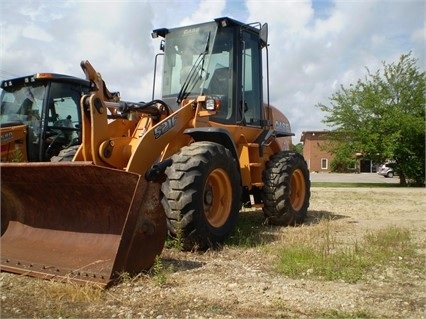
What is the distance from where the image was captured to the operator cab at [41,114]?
8227 millimetres

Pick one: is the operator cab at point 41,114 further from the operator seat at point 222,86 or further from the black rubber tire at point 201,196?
the black rubber tire at point 201,196

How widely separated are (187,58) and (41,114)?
303 cm

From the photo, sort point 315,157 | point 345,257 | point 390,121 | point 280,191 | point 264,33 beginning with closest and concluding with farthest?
1. point 345,257
2. point 280,191
3. point 264,33
4. point 390,121
5. point 315,157

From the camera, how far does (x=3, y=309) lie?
11.4 ft

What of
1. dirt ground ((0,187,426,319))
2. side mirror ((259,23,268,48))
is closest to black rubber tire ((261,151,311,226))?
side mirror ((259,23,268,48))

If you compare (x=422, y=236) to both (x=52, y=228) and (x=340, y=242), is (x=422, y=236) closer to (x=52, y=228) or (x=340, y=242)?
(x=340, y=242)

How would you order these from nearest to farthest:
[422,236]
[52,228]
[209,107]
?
[52,228] < [209,107] < [422,236]

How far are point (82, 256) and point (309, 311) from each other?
2128mm

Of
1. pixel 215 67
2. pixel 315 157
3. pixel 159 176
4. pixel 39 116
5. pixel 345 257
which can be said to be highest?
pixel 315 157

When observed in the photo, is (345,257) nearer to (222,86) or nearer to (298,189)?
(222,86)

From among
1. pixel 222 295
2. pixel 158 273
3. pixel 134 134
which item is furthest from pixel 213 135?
pixel 222 295

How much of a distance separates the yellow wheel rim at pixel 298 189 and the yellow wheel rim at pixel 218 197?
268cm

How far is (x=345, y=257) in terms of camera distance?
16.1ft

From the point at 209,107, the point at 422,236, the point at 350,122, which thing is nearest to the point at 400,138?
the point at 350,122
